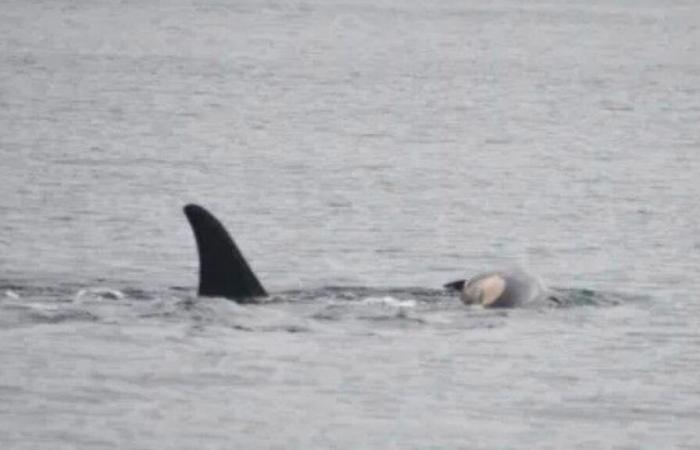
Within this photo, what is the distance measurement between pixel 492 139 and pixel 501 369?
114 feet

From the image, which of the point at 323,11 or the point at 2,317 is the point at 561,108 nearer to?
the point at 2,317

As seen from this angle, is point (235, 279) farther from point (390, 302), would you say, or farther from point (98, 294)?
point (390, 302)

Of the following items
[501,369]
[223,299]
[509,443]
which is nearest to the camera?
[509,443]

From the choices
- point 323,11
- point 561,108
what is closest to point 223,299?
point 561,108

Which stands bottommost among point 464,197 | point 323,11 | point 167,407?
point 167,407

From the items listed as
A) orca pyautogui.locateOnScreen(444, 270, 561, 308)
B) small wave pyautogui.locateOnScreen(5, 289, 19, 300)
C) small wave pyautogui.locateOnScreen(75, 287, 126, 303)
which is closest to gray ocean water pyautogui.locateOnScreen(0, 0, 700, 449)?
small wave pyautogui.locateOnScreen(75, 287, 126, 303)

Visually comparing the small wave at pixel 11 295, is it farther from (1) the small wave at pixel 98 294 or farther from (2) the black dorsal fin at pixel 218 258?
(2) the black dorsal fin at pixel 218 258

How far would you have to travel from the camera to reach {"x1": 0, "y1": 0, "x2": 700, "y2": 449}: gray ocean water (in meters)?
21.5

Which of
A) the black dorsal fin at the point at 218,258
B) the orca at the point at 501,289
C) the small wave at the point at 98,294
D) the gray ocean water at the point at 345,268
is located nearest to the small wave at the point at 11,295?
the gray ocean water at the point at 345,268

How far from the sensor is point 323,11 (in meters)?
190

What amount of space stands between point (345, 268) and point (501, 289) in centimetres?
469

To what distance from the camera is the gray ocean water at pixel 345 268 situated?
2155 cm

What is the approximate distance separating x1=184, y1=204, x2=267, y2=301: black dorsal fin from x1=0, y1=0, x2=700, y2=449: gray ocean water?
215 millimetres

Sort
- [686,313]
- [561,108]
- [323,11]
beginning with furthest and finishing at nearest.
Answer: [323,11] < [561,108] < [686,313]
